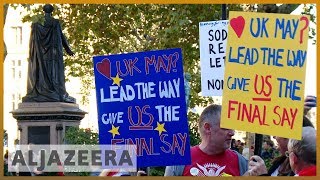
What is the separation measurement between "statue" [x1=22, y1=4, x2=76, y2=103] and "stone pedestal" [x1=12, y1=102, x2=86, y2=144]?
1.41 feet

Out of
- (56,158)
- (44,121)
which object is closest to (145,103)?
Result: (56,158)

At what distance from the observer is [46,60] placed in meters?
21.5

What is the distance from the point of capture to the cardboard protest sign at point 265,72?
6648 mm

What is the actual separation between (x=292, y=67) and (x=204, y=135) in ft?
2.88

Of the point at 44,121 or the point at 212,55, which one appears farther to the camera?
the point at 44,121

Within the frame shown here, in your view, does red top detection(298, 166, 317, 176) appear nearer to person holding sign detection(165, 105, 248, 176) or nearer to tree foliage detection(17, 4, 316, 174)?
person holding sign detection(165, 105, 248, 176)

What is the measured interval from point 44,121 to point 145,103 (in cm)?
1346

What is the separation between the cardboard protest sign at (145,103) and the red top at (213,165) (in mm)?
201

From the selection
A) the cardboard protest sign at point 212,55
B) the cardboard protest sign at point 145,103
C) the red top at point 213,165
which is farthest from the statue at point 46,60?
the red top at point 213,165

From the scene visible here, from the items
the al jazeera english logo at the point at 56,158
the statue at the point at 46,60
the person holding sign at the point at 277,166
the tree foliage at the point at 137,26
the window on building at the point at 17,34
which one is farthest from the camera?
the window on building at the point at 17,34

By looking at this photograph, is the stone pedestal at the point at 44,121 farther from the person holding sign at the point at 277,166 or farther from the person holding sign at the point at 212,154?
the person holding sign at the point at 277,166

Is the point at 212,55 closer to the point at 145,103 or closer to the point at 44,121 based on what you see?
the point at 145,103

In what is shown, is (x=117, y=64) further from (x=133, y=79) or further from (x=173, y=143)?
(x=173, y=143)

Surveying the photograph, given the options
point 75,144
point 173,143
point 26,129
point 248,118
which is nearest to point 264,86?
point 248,118
